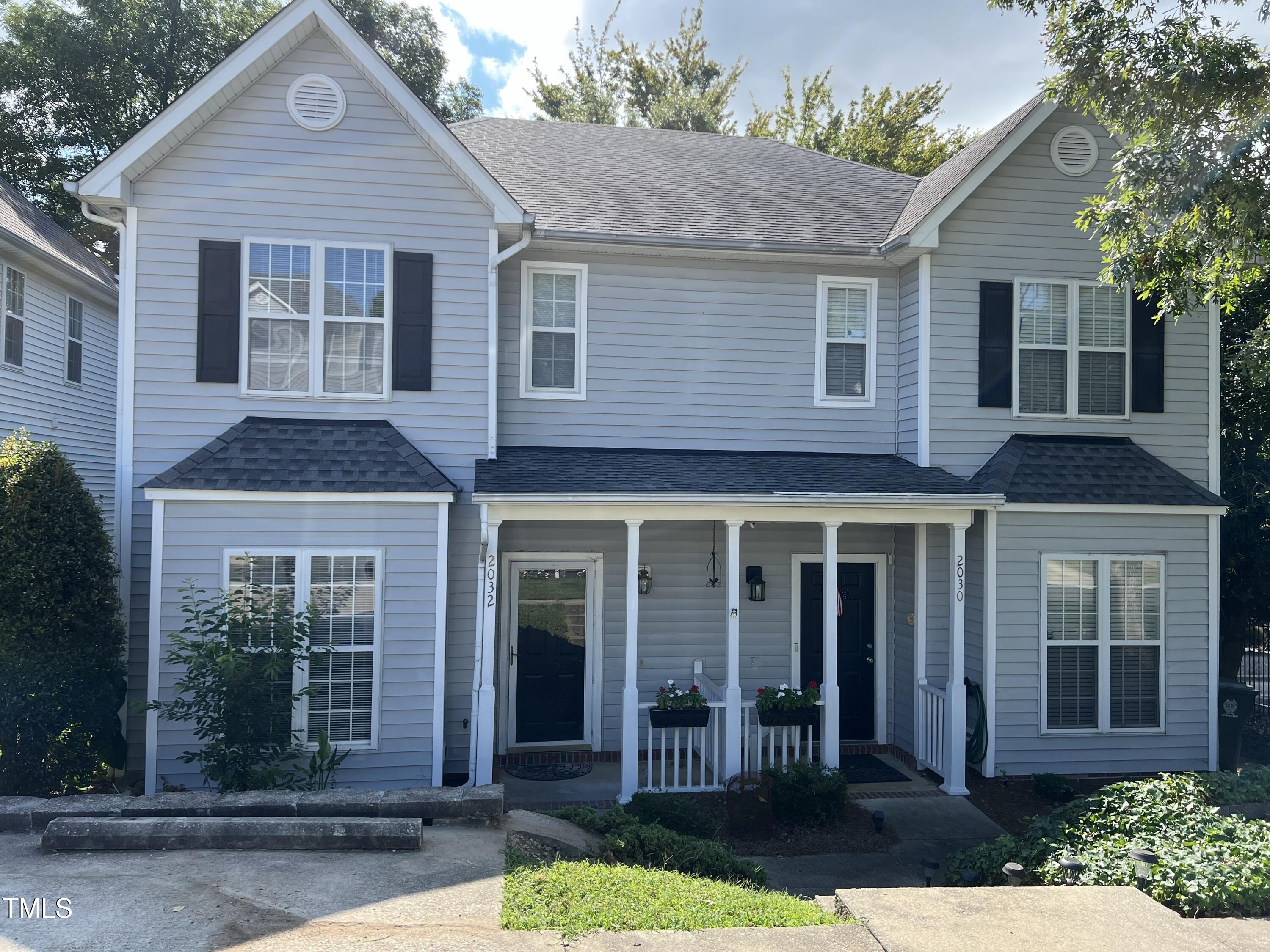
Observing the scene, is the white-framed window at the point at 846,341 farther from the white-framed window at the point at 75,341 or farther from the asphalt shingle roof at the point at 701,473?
the white-framed window at the point at 75,341

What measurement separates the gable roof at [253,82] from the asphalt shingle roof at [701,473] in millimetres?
2749

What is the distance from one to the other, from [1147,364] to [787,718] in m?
6.23

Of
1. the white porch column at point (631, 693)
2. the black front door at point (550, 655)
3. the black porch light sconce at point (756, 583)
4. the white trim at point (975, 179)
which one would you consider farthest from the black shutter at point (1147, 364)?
the black front door at point (550, 655)

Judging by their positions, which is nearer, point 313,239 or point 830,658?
point 313,239

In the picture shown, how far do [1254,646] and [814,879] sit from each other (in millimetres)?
11048

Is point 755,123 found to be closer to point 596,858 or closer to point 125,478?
point 125,478

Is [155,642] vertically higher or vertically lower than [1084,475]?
lower

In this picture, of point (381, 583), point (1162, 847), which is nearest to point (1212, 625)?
point (1162, 847)

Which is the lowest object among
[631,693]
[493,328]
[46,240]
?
[631,693]

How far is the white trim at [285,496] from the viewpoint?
26.2 feet

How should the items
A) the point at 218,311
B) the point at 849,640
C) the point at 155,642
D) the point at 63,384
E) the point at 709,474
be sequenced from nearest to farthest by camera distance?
the point at 155,642
the point at 218,311
the point at 709,474
the point at 849,640
the point at 63,384

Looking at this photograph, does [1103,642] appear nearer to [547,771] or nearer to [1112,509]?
[1112,509]

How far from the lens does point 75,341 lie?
15.1 metres

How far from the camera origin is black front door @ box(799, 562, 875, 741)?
10.7 m
